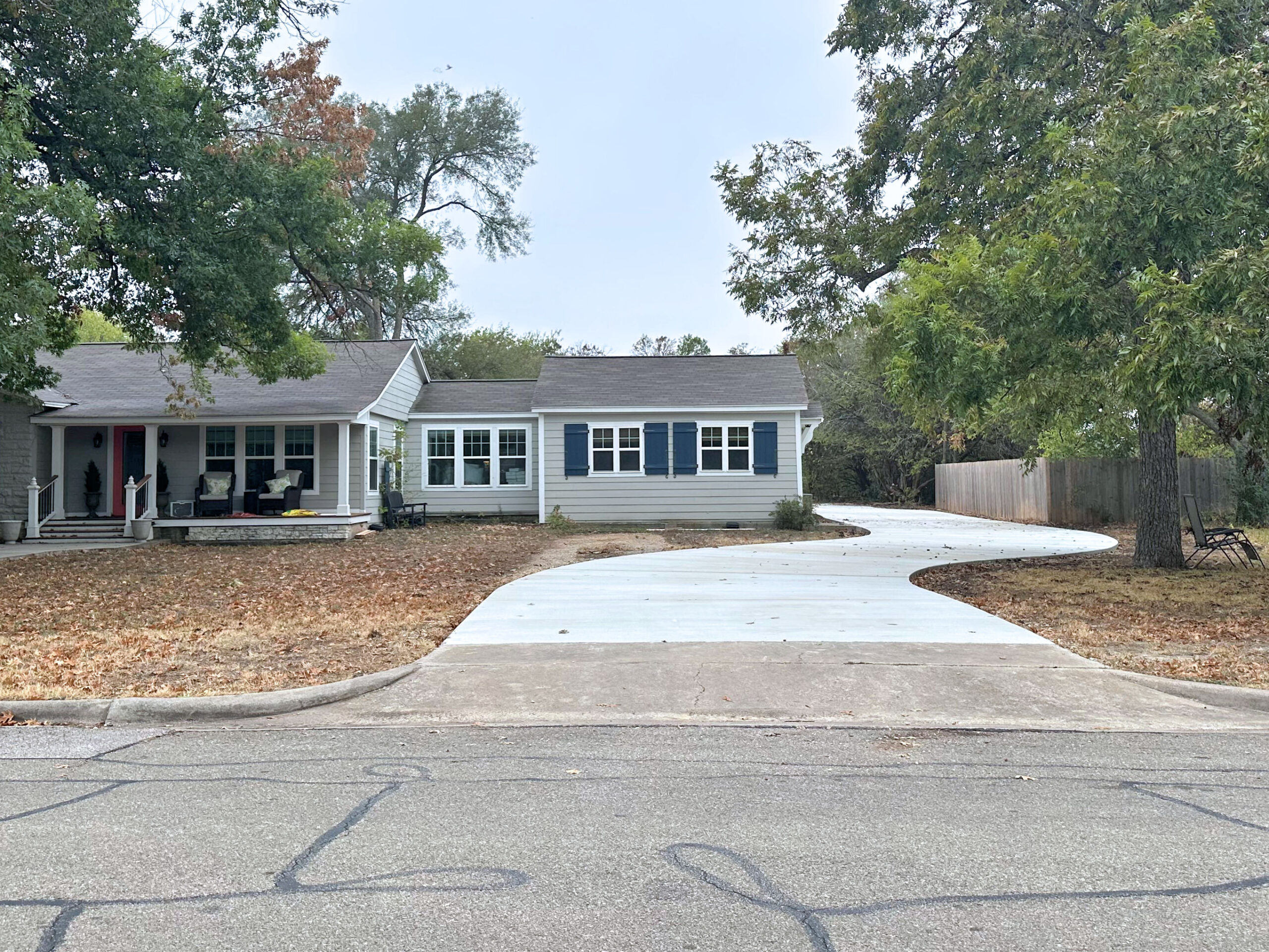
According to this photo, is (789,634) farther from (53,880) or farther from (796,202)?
(796,202)

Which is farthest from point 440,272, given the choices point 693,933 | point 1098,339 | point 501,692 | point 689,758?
point 693,933

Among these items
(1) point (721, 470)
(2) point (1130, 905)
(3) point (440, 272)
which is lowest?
(2) point (1130, 905)

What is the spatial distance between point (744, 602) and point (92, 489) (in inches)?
703

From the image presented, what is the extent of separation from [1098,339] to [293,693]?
9.96 metres

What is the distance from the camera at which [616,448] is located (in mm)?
25359

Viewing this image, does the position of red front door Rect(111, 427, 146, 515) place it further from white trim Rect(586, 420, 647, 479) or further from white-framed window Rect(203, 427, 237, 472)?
white trim Rect(586, 420, 647, 479)

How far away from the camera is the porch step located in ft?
69.4

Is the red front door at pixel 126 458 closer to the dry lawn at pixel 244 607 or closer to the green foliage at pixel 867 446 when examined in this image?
the dry lawn at pixel 244 607

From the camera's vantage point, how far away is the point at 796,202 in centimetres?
1975

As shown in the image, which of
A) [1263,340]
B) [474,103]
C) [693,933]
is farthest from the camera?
[474,103]

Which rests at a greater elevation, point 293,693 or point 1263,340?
point 1263,340

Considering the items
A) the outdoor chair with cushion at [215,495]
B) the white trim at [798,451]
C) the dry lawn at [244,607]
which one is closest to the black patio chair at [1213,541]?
the dry lawn at [244,607]

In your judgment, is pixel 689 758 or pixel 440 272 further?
pixel 440 272

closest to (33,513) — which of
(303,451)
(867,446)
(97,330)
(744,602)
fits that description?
(303,451)
